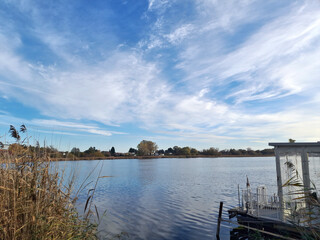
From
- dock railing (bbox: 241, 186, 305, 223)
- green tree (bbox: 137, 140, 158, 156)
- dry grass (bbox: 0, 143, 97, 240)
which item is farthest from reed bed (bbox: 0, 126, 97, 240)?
green tree (bbox: 137, 140, 158, 156)

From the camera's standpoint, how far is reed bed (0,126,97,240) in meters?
3.10

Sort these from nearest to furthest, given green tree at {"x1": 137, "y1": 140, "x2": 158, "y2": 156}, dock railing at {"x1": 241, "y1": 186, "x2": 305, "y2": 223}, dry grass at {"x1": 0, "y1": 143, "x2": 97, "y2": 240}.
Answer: dry grass at {"x1": 0, "y1": 143, "x2": 97, "y2": 240} < dock railing at {"x1": 241, "y1": 186, "x2": 305, "y2": 223} < green tree at {"x1": 137, "y1": 140, "x2": 158, "y2": 156}

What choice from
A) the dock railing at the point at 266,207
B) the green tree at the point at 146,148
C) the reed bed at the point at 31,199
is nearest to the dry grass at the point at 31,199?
the reed bed at the point at 31,199

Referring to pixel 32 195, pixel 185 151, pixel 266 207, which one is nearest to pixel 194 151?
pixel 185 151

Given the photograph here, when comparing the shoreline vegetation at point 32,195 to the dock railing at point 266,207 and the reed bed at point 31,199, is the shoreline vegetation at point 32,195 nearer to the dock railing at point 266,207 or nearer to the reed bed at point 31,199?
the reed bed at point 31,199

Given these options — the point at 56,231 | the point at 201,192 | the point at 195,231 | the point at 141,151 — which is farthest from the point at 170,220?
the point at 141,151

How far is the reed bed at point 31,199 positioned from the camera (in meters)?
3.10

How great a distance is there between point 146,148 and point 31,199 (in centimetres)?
13847

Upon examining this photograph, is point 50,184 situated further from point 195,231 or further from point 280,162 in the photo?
point 195,231

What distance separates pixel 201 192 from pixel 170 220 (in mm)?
9681

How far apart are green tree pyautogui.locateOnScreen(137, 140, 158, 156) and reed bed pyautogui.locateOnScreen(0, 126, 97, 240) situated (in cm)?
13578

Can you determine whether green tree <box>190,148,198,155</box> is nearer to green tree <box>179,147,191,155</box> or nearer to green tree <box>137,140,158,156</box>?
green tree <box>179,147,191,155</box>

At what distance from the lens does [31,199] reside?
340 centimetres

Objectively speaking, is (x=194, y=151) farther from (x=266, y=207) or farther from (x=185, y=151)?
(x=266, y=207)
